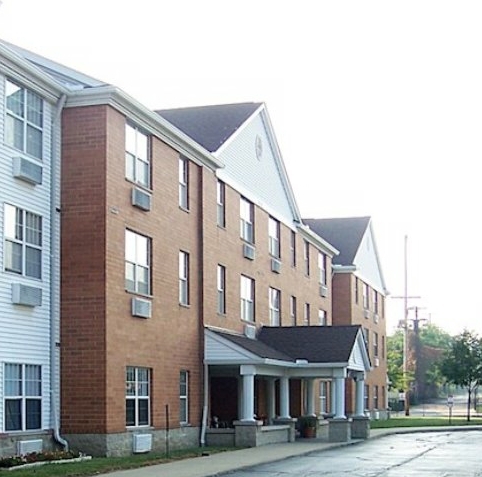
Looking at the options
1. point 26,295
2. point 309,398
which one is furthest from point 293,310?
point 26,295

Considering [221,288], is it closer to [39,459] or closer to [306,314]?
[39,459]

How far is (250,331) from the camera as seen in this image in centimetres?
3841

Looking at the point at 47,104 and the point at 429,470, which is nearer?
the point at 429,470

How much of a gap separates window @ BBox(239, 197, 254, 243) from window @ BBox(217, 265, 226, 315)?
106 inches

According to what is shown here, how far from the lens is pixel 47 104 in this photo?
25688mm

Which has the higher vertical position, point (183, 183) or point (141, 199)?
point (183, 183)

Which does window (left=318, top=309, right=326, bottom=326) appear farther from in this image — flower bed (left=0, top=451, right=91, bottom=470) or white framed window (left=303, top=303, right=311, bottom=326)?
flower bed (left=0, top=451, right=91, bottom=470)

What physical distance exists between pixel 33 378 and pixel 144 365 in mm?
4169

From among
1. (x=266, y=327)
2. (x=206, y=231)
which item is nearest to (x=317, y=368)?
(x=266, y=327)

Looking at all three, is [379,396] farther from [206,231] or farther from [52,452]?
[52,452]

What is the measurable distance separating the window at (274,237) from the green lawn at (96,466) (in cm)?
1520

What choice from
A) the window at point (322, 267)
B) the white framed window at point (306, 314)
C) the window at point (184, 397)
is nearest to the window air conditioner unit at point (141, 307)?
the window at point (184, 397)

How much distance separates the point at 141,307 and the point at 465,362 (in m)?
39.6

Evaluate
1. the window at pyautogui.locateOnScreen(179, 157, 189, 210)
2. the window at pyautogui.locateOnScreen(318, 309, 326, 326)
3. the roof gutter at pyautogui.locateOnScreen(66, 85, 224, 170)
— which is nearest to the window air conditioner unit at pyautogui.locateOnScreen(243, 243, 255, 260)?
the roof gutter at pyautogui.locateOnScreen(66, 85, 224, 170)
